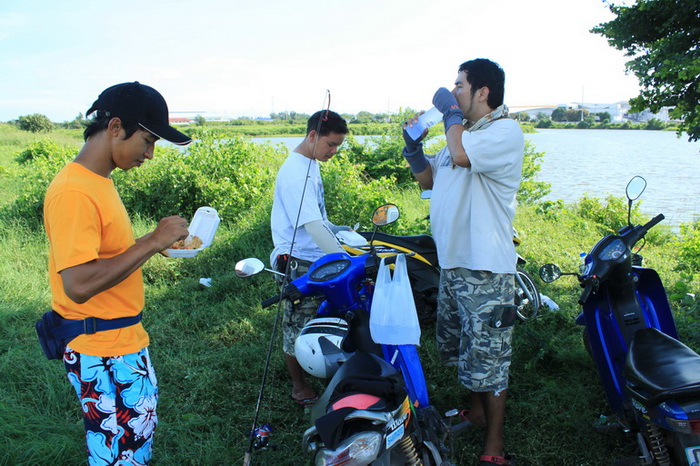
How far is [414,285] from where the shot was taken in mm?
4027

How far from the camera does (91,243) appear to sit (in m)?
1.56

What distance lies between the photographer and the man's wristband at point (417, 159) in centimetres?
276

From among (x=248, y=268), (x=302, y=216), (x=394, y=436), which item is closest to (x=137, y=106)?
(x=248, y=268)

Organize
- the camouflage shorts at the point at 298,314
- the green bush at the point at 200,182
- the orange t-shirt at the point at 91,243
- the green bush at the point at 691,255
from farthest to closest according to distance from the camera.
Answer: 1. the green bush at the point at 200,182
2. the green bush at the point at 691,255
3. the camouflage shorts at the point at 298,314
4. the orange t-shirt at the point at 91,243

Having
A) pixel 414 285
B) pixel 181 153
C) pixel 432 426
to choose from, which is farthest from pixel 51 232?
pixel 181 153

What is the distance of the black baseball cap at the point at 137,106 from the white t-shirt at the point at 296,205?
1127mm

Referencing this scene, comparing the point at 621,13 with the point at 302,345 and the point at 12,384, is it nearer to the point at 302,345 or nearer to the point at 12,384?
the point at 302,345

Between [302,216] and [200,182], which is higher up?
[302,216]

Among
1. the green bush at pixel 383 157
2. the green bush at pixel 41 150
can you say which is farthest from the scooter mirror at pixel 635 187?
the green bush at pixel 41 150

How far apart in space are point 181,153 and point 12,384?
203 inches

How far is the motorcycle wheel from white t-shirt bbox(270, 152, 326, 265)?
1740 mm

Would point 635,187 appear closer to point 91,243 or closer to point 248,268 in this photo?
point 248,268

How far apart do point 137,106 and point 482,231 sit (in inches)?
65.9

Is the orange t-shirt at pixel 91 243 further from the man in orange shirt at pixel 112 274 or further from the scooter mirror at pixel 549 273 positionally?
the scooter mirror at pixel 549 273
